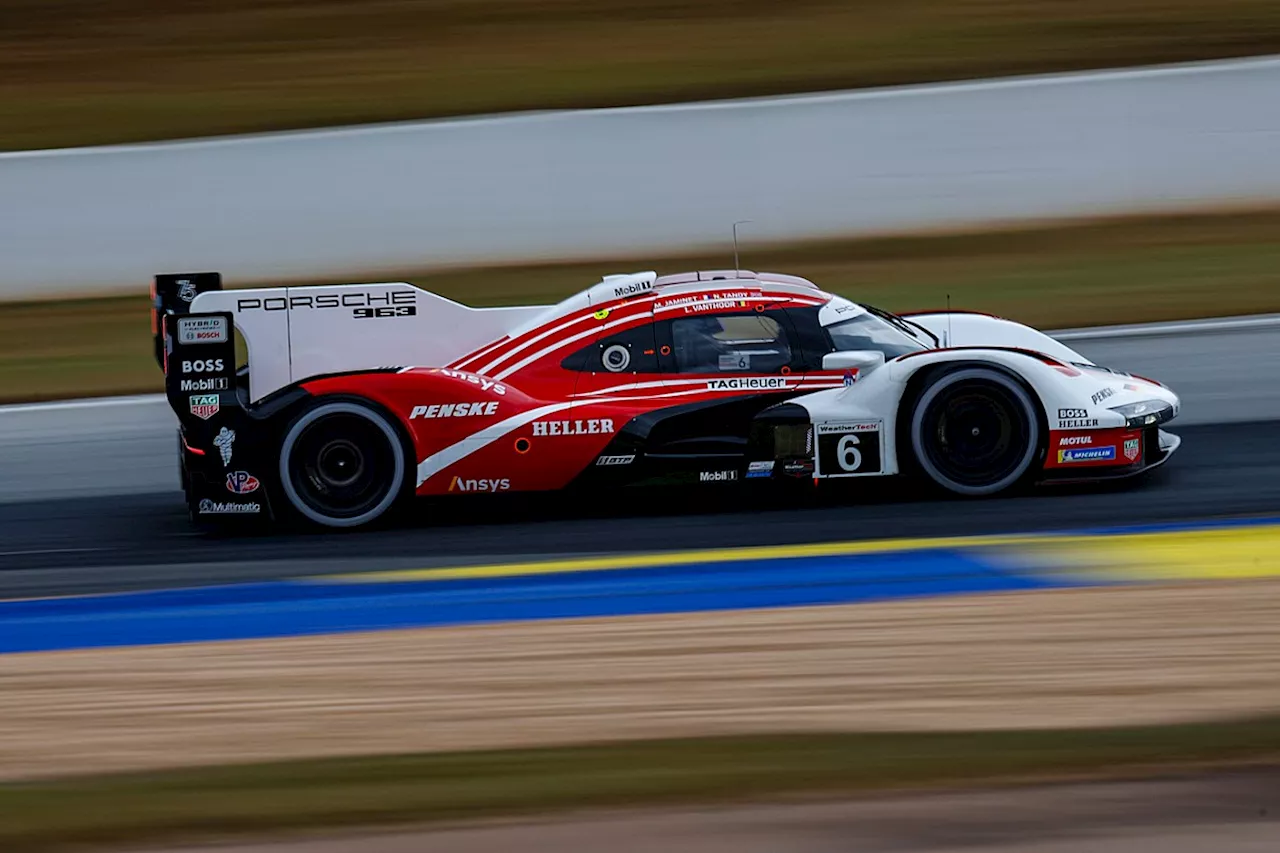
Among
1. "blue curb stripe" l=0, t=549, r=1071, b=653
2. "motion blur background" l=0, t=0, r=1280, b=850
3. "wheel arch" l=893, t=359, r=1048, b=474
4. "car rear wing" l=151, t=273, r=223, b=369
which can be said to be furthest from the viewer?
"car rear wing" l=151, t=273, r=223, b=369

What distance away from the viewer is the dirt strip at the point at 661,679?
479cm

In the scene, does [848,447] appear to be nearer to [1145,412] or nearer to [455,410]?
[1145,412]

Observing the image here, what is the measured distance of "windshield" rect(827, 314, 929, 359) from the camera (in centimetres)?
844

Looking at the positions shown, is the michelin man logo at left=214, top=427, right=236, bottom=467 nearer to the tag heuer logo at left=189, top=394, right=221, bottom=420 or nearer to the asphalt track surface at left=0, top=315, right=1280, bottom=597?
the tag heuer logo at left=189, top=394, right=221, bottom=420

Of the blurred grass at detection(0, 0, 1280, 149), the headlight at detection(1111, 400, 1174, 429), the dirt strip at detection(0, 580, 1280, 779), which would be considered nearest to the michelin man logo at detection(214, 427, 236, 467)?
the dirt strip at detection(0, 580, 1280, 779)

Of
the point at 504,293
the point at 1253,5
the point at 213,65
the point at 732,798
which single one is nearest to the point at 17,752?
the point at 732,798

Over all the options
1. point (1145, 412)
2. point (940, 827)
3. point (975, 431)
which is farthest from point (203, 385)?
point (940, 827)

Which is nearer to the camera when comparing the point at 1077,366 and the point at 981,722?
the point at 981,722

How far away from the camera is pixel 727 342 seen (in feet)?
27.6

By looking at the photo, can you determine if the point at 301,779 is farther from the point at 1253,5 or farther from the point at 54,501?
the point at 1253,5

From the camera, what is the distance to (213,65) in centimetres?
1844

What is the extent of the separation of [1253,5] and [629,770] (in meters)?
16.4

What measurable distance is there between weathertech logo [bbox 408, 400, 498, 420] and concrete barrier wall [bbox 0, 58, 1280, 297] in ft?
20.6

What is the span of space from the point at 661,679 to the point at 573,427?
305cm
